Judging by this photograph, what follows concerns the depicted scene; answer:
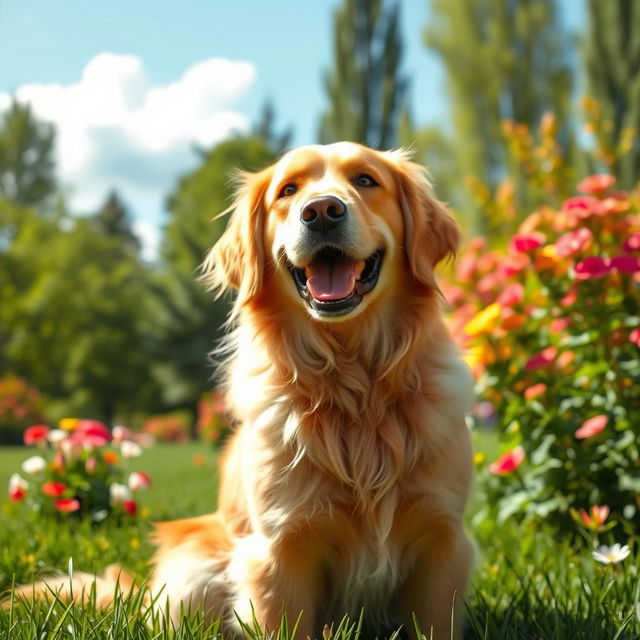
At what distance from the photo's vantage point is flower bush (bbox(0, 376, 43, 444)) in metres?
19.2

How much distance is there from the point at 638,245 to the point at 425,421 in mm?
1649

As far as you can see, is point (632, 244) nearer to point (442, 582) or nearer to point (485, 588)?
point (485, 588)

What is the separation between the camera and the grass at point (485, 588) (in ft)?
6.77

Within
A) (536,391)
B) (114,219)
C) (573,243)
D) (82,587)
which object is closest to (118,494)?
(82,587)

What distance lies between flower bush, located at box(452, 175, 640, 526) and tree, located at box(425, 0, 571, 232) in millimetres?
17748

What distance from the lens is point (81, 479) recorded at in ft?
15.0

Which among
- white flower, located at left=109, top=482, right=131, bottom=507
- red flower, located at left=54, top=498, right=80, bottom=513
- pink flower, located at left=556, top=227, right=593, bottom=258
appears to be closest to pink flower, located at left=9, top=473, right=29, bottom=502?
red flower, located at left=54, top=498, right=80, bottom=513

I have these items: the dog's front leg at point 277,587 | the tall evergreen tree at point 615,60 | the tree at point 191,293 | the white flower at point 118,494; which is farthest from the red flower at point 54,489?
the tree at point 191,293

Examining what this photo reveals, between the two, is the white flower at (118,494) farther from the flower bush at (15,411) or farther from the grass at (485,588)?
the flower bush at (15,411)

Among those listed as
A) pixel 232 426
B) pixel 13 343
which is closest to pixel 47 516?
pixel 232 426

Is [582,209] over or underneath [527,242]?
over

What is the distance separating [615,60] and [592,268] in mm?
15552

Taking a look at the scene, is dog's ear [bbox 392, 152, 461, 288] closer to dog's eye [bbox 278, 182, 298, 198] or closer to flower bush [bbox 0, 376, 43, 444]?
dog's eye [bbox 278, 182, 298, 198]

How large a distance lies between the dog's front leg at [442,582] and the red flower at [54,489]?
2.65m
